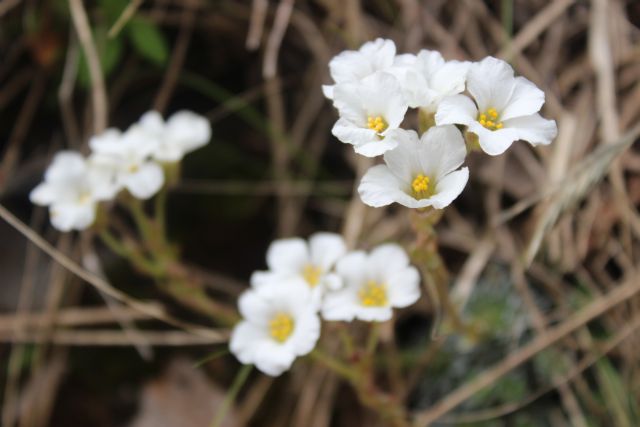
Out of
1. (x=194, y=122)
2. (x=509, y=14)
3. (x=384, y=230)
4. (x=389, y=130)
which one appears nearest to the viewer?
(x=389, y=130)

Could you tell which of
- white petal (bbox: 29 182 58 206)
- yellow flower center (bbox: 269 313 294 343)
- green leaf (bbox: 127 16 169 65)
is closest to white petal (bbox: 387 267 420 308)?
yellow flower center (bbox: 269 313 294 343)

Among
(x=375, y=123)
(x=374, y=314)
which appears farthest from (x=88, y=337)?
(x=375, y=123)

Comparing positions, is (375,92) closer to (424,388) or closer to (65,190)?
(65,190)

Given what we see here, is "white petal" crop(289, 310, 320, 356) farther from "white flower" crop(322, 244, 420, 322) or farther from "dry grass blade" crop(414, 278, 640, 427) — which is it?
"dry grass blade" crop(414, 278, 640, 427)

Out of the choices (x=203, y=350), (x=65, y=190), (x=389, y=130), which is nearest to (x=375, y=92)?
(x=389, y=130)

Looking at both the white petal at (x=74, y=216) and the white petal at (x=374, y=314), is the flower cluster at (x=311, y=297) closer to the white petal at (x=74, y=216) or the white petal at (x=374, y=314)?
the white petal at (x=374, y=314)
